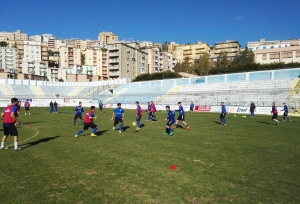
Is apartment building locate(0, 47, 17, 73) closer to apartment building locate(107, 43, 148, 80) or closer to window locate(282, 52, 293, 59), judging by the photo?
apartment building locate(107, 43, 148, 80)

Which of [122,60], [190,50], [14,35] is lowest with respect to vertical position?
[122,60]

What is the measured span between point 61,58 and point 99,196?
120483mm

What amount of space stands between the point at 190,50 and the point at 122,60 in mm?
54603

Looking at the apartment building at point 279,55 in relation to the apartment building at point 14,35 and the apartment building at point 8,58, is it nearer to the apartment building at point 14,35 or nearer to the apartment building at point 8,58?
the apartment building at point 8,58

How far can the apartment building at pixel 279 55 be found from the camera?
65125 millimetres

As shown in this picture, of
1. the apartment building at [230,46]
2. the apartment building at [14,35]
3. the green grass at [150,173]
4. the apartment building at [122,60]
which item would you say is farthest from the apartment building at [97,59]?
the apartment building at [14,35]

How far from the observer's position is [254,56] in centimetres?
7312

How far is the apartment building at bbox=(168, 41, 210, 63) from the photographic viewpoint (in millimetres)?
121875

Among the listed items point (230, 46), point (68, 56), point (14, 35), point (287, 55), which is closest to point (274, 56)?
point (287, 55)

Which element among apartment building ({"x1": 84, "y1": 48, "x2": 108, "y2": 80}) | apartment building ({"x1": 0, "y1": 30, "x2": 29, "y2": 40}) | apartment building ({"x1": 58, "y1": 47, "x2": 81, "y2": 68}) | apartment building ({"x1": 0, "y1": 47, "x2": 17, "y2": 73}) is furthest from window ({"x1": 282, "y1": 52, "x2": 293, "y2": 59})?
apartment building ({"x1": 0, "y1": 30, "x2": 29, "y2": 40})

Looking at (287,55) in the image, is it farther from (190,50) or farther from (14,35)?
(14,35)

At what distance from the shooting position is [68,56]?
4530 inches

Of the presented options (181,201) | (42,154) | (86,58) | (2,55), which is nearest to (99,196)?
(181,201)

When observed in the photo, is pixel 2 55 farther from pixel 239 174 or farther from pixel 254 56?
pixel 239 174
